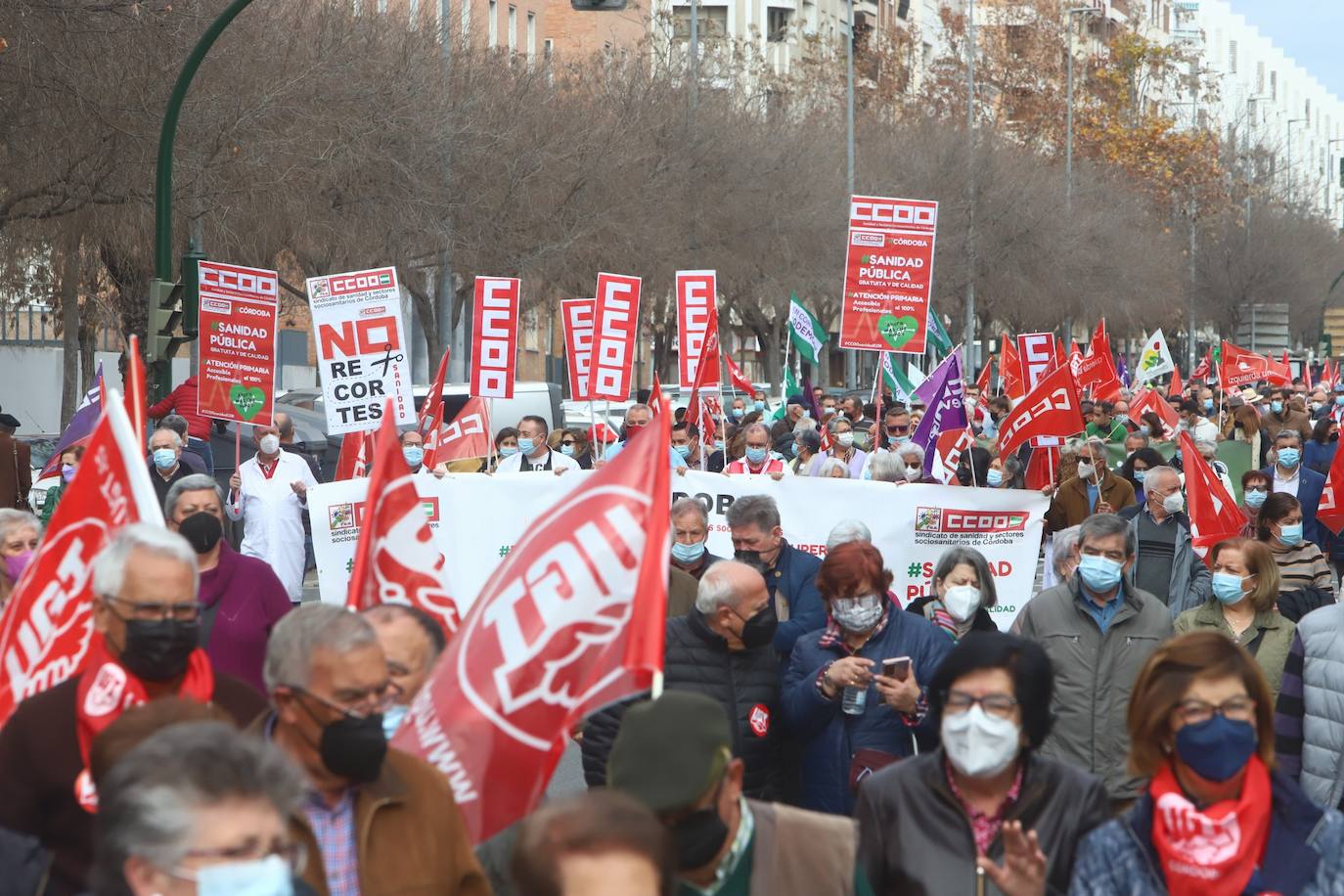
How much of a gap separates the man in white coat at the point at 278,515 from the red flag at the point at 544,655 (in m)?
7.33

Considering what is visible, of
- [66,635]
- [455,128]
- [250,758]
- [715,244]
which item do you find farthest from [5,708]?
[715,244]

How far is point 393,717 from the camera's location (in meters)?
4.57

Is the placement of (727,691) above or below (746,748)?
above

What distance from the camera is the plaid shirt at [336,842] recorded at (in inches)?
149

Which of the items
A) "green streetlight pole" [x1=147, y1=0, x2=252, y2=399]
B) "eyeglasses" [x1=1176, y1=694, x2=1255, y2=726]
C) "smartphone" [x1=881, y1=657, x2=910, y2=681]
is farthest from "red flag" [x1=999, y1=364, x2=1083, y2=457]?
"eyeglasses" [x1=1176, y1=694, x2=1255, y2=726]

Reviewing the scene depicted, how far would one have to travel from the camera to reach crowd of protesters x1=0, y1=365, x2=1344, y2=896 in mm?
3199

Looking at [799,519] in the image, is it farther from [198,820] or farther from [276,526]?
[198,820]

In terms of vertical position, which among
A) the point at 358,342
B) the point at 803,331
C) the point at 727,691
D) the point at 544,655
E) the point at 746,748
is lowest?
the point at 746,748

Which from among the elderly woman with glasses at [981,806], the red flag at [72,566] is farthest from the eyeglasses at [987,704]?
the red flag at [72,566]

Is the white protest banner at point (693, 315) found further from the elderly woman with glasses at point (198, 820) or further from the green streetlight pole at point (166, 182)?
the elderly woman with glasses at point (198, 820)

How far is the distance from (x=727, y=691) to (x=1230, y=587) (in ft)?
7.26

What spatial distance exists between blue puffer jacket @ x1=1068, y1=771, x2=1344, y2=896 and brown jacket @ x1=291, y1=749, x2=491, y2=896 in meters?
1.16

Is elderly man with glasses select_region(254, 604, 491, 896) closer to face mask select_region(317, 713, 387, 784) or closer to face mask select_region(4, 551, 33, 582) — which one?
face mask select_region(317, 713, 387, 784)

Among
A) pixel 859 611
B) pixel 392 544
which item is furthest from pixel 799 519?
pixel 392 544
